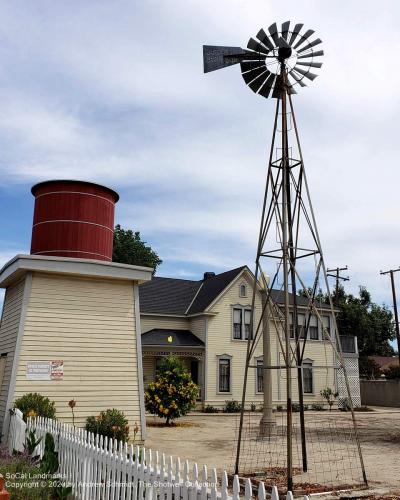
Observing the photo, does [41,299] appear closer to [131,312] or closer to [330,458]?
[131,312]

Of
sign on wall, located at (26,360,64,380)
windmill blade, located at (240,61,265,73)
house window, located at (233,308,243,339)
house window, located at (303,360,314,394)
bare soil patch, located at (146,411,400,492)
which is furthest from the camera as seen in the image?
house window, located at (303,360,314,394)

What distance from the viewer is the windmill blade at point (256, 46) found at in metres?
10.3

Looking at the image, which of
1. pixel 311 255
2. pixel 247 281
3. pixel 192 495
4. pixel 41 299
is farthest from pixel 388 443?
pixel 247 281

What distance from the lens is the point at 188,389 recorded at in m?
20.1

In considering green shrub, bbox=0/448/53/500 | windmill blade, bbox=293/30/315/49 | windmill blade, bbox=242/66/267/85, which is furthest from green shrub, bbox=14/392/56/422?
windmill blade, bbox=293/30/315/49

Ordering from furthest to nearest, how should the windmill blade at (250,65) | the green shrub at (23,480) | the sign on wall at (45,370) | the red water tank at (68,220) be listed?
the red water tank at (68,220)
the sign on wall at (45,370)
the windmill blade at (250,65)
the green shrub at (23,480)

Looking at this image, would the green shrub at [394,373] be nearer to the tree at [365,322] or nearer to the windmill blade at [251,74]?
the tree at [365,322]

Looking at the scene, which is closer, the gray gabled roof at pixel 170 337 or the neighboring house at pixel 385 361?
the gray gabled roof at pixel 170 337

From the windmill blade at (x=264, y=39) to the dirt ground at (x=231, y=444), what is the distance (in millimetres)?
8773

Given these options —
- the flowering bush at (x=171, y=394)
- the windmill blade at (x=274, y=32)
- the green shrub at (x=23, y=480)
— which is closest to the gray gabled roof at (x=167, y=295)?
the flowering bush at (x=171, y=394)

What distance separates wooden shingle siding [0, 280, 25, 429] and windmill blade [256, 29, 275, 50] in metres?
8.71

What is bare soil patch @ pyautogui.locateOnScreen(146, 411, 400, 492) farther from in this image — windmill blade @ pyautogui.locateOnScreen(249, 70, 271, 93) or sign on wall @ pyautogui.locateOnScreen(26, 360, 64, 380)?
windmill blade @ pyautogui.locateOnScreen(249, 70, 271, 93)

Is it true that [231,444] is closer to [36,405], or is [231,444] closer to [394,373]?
[36,405]

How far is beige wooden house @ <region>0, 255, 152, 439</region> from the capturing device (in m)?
12.6
